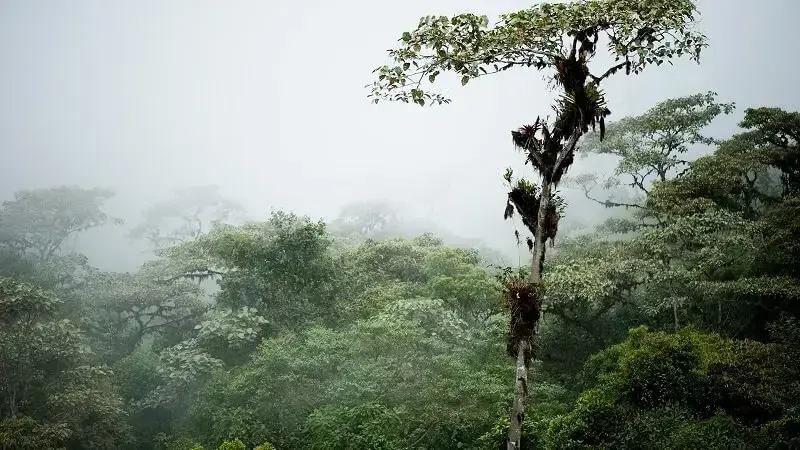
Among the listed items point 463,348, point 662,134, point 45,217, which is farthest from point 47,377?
point 45,217

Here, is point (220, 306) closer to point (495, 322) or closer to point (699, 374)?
point (495, 322)

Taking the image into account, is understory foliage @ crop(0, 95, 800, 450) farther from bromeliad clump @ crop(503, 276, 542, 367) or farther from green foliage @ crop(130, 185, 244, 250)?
green foliage @ crop(130, 185, 244, 250)

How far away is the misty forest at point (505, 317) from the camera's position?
6.80 m

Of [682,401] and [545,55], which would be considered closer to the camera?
Answer: [545,55]

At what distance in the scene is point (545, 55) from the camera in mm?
6887

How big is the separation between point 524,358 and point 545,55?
4.32 m

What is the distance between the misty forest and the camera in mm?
6797

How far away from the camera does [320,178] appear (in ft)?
580

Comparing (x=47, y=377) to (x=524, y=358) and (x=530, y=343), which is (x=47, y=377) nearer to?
(x=524, y=358)

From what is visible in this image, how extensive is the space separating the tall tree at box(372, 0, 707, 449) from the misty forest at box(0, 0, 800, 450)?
0.10ft

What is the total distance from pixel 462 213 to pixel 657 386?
115 meters

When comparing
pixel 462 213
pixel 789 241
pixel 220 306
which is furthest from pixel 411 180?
pixel 789 241

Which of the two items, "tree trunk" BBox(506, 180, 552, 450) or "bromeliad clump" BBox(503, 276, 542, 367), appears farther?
"bromeliad clump" BBox(503, 276, 542, 367)

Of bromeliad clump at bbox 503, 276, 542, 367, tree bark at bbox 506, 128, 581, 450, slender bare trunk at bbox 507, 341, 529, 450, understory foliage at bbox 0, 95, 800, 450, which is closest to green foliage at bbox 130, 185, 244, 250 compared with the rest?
understory foliage at bbox 0, 95, 800, 450
